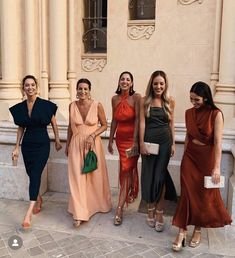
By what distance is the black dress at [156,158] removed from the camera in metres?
3.53

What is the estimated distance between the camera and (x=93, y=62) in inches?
212

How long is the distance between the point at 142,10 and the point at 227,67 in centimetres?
161

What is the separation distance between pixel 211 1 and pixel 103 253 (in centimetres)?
353

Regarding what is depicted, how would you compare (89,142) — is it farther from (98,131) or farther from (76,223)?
(76,223)

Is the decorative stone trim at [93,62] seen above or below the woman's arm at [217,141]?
above

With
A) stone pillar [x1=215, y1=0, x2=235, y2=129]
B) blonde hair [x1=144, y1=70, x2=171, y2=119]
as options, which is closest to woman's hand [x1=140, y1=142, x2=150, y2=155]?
blonde hair [x1=144, y1=70, x2=171, y2=119]

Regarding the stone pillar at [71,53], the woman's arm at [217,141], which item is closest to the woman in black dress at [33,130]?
the stone pillar at [71,53]

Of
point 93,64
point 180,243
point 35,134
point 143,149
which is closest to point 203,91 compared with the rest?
point 143,149

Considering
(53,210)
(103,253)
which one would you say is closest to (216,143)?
(103,253)

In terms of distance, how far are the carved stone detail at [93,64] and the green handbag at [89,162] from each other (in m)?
1.89

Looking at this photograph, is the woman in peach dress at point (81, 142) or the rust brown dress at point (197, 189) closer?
the rust brown dress at point (197, 189)

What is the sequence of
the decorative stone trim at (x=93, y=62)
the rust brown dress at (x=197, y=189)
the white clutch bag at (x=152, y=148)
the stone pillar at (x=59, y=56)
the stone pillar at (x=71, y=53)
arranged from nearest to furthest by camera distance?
the rust brown dress at (x=197, y=189), the white clutch bag at (x=152, y=148), the stone pillar at (x=59, y=56), the stone pillar at (x=71, y=53), the decorative stone trim at (x=93, y=62)

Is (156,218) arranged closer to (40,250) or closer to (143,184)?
(143,184)

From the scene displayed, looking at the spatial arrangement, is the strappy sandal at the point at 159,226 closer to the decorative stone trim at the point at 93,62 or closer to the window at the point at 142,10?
the decorative stone trim at the point at 93,62
